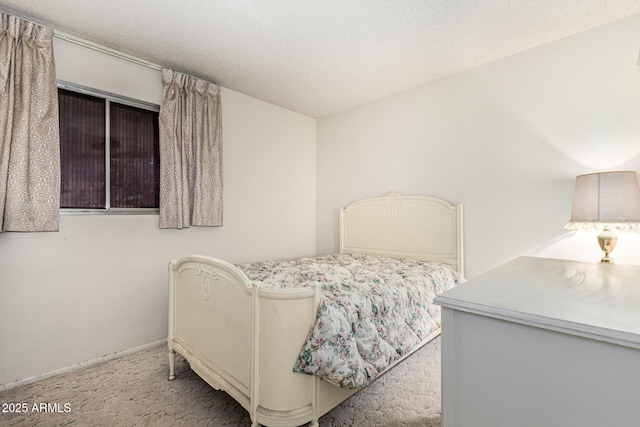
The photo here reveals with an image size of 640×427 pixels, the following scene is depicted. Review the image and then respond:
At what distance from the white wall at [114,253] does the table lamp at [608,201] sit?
9.08ft

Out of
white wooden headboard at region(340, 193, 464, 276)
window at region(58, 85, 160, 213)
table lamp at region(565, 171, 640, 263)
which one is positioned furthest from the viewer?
white wooden headboard at region(340, 193, 464, 276)

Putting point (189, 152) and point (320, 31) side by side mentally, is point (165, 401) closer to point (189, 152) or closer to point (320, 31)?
point (189, 152)

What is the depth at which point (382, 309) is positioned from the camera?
176 centimetres

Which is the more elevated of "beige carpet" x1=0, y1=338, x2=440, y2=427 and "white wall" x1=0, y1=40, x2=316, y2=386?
"white wall" x1=0, y1=40, x2=316, y2=386

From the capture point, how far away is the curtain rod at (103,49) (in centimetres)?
214

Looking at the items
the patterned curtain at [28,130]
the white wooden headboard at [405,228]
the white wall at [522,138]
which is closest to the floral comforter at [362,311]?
the white wooden headboard at [405,228]

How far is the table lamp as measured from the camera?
5.63 feet

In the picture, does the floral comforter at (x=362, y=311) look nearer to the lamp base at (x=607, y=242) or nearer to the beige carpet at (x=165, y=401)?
the beige carpet at (x=165, y=401)

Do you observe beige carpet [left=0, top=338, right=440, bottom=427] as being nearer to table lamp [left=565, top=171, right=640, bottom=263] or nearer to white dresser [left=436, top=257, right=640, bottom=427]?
white dresser [left=436, top=257, right=640, bottom=427]

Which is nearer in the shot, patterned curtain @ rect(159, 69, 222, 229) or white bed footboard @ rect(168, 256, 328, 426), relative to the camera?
white bed footboard @ rect(168, 256, 328, 426)

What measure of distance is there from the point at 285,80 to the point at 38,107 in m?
1.91

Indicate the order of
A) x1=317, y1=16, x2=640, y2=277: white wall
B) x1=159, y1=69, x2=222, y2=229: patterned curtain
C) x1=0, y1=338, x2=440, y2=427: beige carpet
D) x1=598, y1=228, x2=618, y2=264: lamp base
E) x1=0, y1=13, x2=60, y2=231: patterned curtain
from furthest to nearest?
x1=159, y1=69, x2=222, y2=229: patterned curtain < x1=317, y1=16, x2=640, y2=277: white wall < x1=598, y1=228, x2=618, y2=264: lamp base < x1=0, y1=13, x2=60, y2=231: patterned curtain < x1=0, y1=338, x2=440, y2=427: beige carpet

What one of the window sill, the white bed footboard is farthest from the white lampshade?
the window sill

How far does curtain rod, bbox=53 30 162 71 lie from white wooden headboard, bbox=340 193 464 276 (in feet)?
7.91
